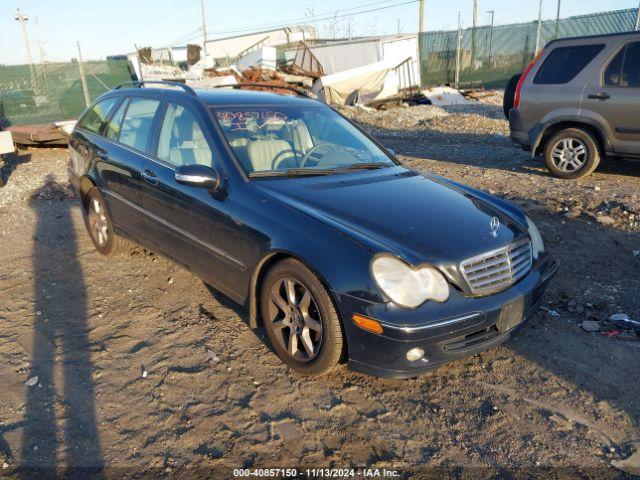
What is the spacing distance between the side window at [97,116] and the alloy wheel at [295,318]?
3.02 meters

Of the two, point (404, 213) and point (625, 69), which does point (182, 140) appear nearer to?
point (404, 213)

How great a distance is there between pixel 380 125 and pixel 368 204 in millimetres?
12156

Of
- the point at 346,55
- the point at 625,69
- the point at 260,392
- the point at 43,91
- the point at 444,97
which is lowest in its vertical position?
the point at 260,392

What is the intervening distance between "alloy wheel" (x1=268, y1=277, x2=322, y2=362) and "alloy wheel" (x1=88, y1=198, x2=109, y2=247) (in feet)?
8.57

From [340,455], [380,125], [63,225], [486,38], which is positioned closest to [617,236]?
[340,455]

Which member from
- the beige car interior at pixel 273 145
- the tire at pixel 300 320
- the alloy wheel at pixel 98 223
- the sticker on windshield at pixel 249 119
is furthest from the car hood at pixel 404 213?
the alloy wheel at pixel 98 223

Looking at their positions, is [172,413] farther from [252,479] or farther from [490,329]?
[490,329]

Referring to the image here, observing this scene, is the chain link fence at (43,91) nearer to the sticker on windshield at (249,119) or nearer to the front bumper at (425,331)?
the sticker on windshield at (249,119)

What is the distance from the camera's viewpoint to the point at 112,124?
486 centimetres

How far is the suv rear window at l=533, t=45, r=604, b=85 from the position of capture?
7215 mm

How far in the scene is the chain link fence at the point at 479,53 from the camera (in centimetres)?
2488

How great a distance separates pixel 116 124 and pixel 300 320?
2918mm

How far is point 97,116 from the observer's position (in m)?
5.25

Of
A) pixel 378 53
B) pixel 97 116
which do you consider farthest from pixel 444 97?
pixel 97 116
